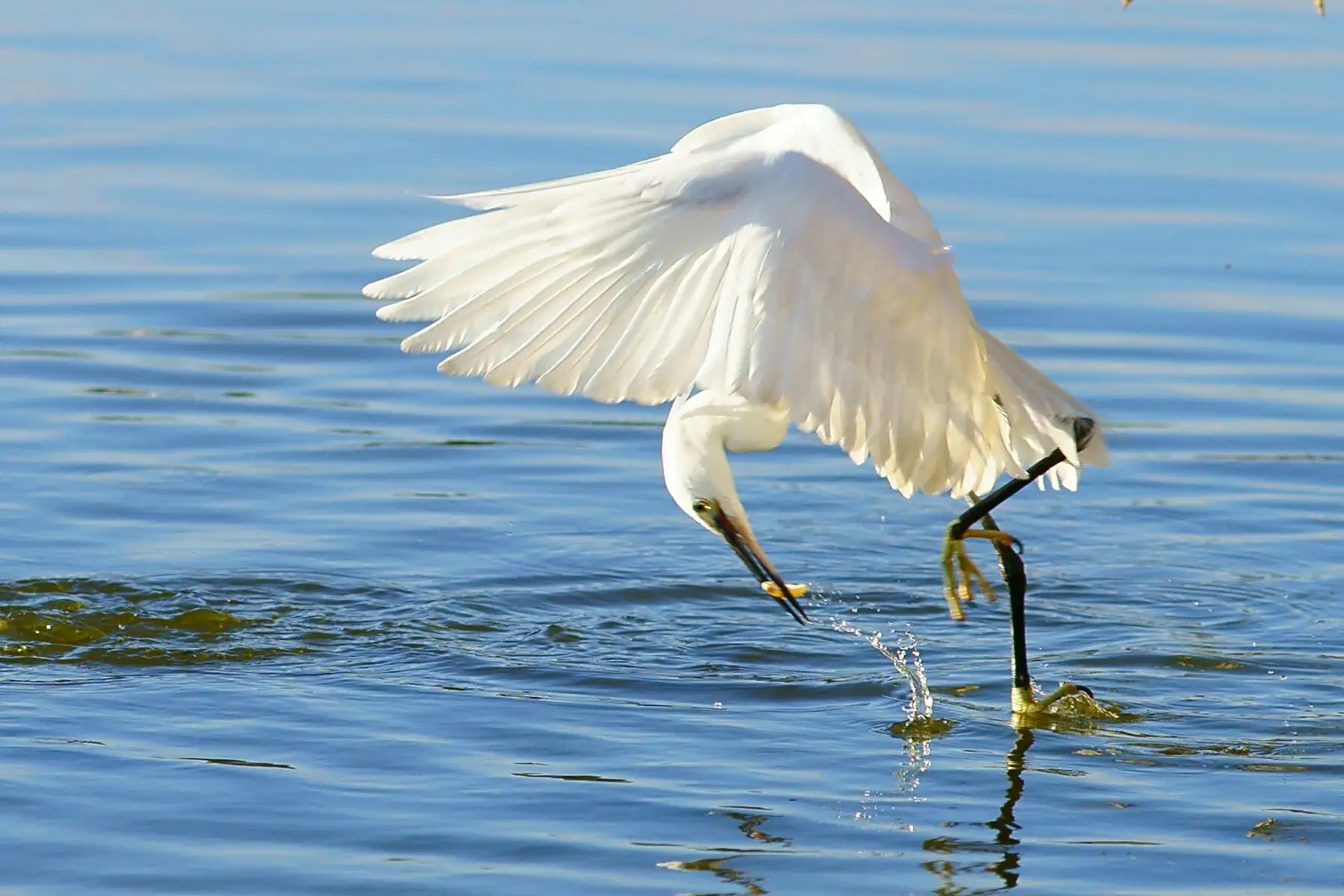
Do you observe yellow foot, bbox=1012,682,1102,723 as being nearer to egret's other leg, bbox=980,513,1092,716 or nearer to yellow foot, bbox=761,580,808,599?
egret's other leg, bbox=980,513,1092,716

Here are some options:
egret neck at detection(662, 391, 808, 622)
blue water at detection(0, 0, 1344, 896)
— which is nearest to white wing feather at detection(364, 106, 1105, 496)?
egret neck at detection(662, 391, 808, 622)

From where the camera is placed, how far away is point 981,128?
1453cm

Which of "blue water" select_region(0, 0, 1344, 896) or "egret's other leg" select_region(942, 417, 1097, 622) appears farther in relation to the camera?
"egret's other leg" select_region(942, 417, 1097, 622)

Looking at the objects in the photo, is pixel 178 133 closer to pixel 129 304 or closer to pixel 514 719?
pixel 129 304

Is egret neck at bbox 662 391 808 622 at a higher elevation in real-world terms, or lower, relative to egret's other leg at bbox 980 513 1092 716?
higher

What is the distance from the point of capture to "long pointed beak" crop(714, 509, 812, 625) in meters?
6.43

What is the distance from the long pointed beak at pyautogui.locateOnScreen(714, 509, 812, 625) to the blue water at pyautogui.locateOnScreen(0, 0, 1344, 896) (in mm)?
451

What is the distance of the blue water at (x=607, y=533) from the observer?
240 inches

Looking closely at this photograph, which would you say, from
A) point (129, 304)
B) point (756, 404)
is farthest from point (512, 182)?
point (756, 404)

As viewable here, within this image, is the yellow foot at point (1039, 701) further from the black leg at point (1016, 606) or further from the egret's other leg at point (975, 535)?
the egret's other leg at point (975, 535)

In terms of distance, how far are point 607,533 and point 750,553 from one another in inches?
90.7

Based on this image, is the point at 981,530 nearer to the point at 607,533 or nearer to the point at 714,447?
the point at 714,447

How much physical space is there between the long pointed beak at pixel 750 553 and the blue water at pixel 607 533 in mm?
451

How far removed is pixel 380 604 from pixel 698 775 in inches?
71.4
